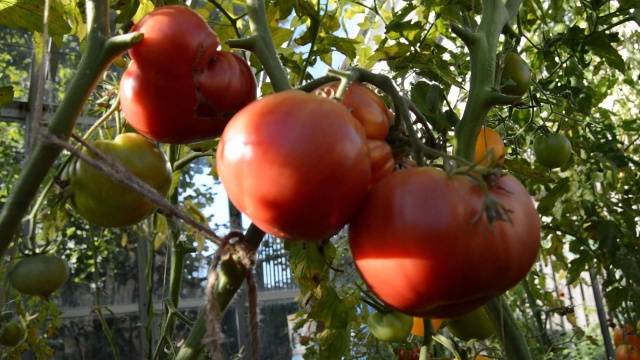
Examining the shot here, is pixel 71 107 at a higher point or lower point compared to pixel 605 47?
lower

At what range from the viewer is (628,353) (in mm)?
1654

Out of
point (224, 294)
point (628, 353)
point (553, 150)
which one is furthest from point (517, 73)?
point (628, 353)

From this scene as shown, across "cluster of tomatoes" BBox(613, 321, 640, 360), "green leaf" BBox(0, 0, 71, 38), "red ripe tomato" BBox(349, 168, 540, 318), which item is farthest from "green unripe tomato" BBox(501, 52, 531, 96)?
"cluster of tomatoes" BBox(613, 321, 640, 360)

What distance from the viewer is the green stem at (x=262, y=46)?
0.50m

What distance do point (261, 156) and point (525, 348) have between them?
36cm

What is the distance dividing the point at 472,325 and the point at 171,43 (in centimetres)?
52

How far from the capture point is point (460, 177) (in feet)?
1.31

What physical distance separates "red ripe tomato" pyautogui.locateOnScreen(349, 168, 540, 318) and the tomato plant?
0.17 m

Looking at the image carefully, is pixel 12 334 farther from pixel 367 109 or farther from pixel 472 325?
pixel 367 109

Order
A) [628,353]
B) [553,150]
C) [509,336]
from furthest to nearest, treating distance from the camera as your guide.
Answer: [628,353] → [553,150] → [509,336]

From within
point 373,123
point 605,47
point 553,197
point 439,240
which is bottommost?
point 439,240

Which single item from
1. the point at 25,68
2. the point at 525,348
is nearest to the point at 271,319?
the point at 25,68

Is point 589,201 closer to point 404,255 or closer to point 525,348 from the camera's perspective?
point 525,348

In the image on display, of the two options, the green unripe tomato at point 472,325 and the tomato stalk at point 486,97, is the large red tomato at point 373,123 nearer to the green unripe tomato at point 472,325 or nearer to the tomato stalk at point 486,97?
the tomato stalk at point 486,97
